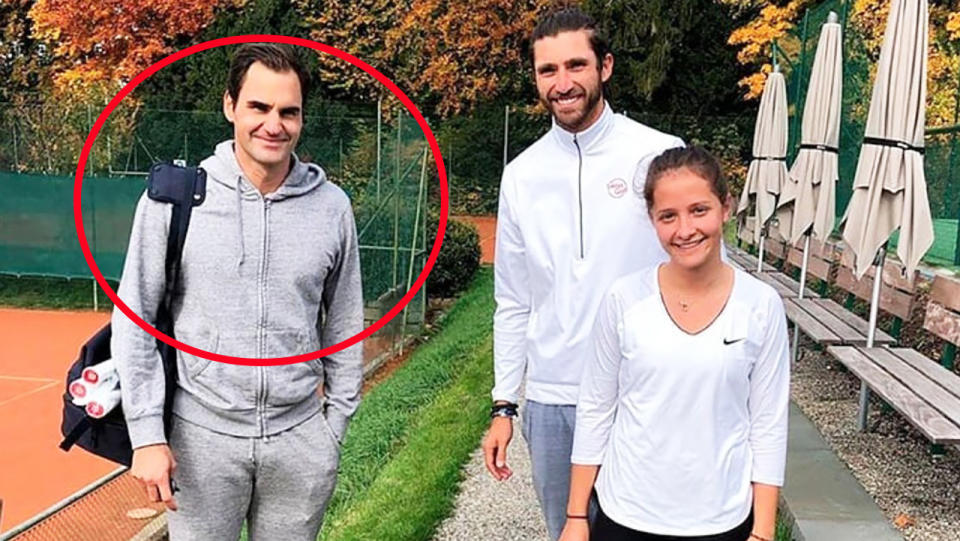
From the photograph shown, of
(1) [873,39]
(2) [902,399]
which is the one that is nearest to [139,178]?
(1) [873,39]

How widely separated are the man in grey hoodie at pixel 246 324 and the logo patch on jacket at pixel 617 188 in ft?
2.25

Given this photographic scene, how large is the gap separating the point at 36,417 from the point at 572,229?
7007 millimetres

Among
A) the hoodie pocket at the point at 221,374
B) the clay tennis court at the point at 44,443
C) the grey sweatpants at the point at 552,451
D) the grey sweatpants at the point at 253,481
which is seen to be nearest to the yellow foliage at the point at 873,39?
the clay tennis court at the point at 44,443

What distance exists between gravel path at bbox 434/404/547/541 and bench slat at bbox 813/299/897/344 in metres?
2.38

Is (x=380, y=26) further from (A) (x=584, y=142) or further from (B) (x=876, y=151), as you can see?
(A) (x=584, y=142)

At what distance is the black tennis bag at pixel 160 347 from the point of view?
207cm

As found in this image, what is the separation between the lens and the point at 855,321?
21.2 feet

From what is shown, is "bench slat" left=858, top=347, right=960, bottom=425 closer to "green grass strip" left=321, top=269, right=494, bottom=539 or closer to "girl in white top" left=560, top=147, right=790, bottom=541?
"girl in white top" left=560, top=147, right=790, bottom=541

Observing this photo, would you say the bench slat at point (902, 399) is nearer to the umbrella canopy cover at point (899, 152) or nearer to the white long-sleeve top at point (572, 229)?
the umbrella canopy cover at point (899, 152)

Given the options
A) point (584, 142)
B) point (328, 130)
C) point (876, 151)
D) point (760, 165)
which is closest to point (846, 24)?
point (760, 165)

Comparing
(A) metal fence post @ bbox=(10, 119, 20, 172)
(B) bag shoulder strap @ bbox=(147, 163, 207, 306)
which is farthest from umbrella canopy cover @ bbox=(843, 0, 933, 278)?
(A) metal fence post @ bbox=(10, 119, 20, 172)

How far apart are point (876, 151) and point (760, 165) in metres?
4.81

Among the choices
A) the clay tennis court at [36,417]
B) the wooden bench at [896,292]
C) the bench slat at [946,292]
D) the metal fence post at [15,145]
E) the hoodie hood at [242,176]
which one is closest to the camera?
the hoodie hood at [242,176]

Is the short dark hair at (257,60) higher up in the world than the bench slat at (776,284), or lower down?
higher up
